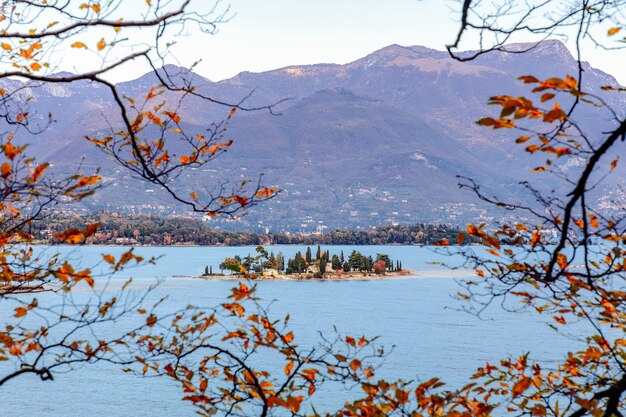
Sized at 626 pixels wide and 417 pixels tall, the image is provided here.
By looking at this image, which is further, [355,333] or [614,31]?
[355,333]

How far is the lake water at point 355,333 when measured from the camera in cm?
4603

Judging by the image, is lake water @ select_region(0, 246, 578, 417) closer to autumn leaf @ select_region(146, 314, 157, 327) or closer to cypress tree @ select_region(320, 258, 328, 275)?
cypress tree @ select_region(320, 258, 328, 275)

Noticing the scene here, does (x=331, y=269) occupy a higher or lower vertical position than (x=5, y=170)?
lower

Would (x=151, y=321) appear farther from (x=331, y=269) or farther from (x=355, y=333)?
(x=331, y=269)

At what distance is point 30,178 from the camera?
14.6ft

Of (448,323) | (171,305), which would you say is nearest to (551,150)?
(448,323)

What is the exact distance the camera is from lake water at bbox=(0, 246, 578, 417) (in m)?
46.0

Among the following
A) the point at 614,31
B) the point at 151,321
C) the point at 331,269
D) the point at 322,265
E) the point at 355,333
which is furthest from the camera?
the point at 331,269

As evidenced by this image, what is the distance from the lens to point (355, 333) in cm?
6844

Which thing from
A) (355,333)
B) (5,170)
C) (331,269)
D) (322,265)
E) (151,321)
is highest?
(5,170)

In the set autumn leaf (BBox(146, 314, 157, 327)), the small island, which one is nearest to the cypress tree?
the small island

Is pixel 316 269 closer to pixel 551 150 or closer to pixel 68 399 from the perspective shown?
pixel 68 399

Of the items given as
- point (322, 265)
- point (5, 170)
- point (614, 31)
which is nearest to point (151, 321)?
point (5, 170)

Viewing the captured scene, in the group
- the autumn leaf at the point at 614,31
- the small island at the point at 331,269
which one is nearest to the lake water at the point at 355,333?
the small island at the point at 331,269
